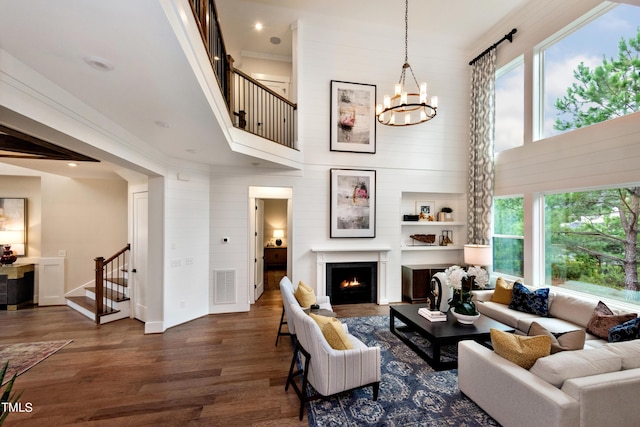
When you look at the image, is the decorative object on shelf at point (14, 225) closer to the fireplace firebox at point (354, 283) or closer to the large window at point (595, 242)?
the fireplace firebox at point (354, 283)

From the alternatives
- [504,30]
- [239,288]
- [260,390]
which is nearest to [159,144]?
[239,288]

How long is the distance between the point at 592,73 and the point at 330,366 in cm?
539

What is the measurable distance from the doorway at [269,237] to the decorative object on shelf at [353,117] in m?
1.57

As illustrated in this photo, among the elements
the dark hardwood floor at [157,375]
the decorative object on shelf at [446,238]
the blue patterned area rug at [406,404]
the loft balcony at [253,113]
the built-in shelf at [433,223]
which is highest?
the loft balcony at [253,113]

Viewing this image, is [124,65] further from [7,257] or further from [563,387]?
[7,257]

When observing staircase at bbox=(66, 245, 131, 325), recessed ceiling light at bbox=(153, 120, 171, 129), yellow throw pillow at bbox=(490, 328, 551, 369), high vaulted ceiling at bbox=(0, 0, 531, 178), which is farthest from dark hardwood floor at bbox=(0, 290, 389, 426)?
recessed ceiling light at bbox=(153, 120, 171, 129)

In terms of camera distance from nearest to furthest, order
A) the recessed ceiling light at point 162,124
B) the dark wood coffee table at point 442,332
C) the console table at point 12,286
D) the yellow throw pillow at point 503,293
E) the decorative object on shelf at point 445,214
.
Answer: the recessed ceiling light at point 162,124
the dark wood coffee table at point 442,332
the yellow throw pillow at point 503,293
the console table at point 12,286
the decorative object on shelf at point 445,214

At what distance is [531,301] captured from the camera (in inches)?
154

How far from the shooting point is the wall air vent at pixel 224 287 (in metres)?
5.15

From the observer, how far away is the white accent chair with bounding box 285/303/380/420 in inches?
93.3

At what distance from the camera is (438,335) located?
3.12m

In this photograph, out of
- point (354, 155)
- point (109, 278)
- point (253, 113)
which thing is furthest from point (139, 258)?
point (354, 155)

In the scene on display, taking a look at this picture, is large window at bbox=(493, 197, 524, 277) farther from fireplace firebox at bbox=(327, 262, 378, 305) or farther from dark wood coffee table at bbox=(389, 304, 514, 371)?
fireplace firebox at bbox=(327, 262, 378, 305)

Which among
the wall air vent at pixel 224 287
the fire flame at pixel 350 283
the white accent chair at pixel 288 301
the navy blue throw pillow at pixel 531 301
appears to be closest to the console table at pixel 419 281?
the fire flame at pixel 350 283
